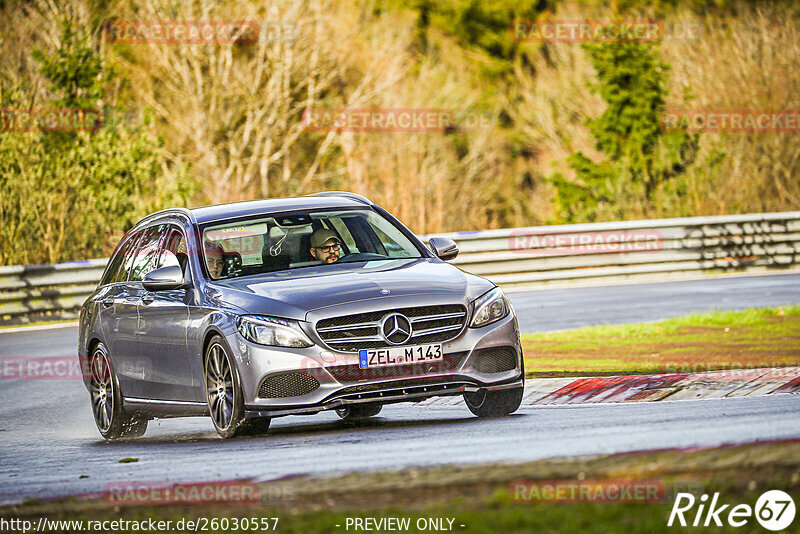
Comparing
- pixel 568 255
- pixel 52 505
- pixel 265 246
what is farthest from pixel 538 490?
pixel 568 255

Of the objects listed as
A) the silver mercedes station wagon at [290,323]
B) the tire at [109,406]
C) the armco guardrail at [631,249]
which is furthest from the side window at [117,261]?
the armco guardrail at [631,249]

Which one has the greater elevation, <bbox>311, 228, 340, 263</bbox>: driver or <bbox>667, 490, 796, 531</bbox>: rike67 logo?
<bbox>311, 228, 340, 263</bbox>: driver

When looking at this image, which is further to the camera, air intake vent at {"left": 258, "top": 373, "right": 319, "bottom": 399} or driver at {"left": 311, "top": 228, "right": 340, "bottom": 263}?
driver at {"left": 311, "top": 228, "right": 340, "bottom": 263}

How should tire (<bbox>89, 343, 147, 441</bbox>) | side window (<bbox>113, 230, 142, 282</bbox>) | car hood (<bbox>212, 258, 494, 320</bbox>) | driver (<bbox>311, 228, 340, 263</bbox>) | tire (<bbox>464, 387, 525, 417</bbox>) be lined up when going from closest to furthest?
1. car hood (<bbox>212, 258, 494, 320</bbox>)
2. tire (<bbox>464, 387, 525, 417</bbox>)
3. driver (<bbox>311, 228, 340, 263</bbox>)
4. tire (<bbox>89, 343, 147, 441</bbox>)
5. side window (<bbox>113, 230, 142, 282</bbox>)

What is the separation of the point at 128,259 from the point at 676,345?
6.00m

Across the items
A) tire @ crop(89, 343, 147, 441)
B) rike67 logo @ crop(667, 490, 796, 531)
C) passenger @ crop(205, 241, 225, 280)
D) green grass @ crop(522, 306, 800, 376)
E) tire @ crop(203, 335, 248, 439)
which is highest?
passenger @ crop(205, 241, 225, 280)

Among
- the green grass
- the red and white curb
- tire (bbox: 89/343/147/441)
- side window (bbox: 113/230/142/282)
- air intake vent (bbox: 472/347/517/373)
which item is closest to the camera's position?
air intake vent (bbox: 472/347/517/373)

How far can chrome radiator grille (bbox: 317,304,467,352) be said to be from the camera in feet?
29.8

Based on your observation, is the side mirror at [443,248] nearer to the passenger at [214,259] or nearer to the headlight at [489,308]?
the headlight at [489,308]

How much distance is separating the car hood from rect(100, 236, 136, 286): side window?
2.36 meters

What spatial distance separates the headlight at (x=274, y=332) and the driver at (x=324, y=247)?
1357mm

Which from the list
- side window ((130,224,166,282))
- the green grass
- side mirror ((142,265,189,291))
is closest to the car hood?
side mirror ((142,265,189,291))

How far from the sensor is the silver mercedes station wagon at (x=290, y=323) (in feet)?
29.8

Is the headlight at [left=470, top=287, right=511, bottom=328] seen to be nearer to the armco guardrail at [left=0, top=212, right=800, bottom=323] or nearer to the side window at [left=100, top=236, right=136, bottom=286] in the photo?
the side window at [left=100, top=236, right=136, bottom=286]
